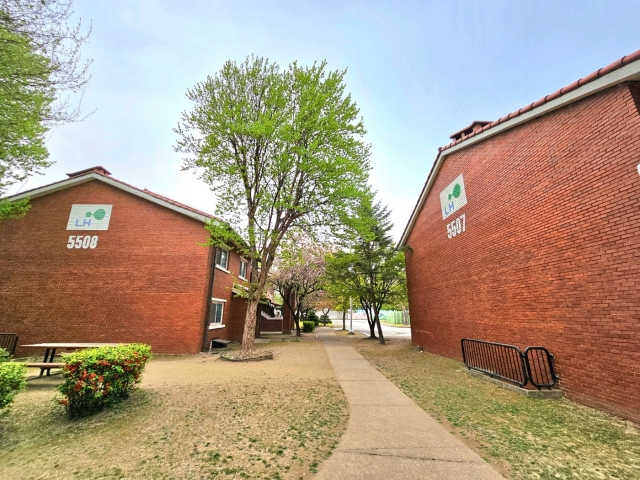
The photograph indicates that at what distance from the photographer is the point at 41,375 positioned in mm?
7367

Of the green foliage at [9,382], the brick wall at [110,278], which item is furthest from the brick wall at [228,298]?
the green foliage at [9,382]

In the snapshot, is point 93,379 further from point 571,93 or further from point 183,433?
point 571,93

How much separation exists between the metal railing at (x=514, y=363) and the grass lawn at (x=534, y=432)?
556 mm

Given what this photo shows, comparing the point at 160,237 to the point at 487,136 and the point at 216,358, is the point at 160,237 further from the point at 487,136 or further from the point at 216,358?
the point at 487,136

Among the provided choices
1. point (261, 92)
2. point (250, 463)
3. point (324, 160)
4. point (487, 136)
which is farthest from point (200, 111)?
point (250, 463)

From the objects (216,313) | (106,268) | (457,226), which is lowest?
(216,313)

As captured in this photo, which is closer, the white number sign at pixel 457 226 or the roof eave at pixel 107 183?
the white number sign at pixel 457 226

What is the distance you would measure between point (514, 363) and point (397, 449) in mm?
5225

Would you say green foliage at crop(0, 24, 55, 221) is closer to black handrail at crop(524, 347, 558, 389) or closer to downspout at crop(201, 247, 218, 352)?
downspout at crop(201, 247, 218, 352)

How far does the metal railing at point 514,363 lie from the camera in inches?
233

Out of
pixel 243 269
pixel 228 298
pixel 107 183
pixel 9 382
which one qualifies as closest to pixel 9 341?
pixel 107 183

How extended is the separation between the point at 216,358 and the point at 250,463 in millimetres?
8576

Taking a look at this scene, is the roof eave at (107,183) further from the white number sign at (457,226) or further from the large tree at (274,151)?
the white number sign at (457,226)

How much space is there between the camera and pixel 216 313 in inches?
555
